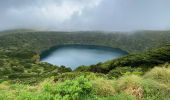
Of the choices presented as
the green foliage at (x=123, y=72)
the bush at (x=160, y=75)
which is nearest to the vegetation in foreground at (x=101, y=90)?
the bush at (x=160, y=75)

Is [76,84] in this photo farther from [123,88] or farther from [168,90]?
[168,90]

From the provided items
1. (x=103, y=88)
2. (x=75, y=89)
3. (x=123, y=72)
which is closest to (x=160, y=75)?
(x=103, y=88)

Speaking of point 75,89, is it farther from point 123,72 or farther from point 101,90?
point 123,72

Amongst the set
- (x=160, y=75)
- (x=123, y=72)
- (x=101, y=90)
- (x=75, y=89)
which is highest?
(x=75, y=89)

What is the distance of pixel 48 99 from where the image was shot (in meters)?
12.6

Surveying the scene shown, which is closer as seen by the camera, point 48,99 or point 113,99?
point 48,99

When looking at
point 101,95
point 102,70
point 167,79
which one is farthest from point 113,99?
point 102,70

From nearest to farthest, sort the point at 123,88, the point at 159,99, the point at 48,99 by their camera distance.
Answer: the point at 48,99 → the point at 159,99 → the point at 123,88

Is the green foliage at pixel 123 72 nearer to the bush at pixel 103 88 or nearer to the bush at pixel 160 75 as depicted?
the bush at pixel 160 75

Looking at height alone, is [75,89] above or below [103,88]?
above

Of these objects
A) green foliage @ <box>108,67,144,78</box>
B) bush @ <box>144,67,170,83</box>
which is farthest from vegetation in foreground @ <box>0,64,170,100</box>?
green foliage @ <box>108,67,144,78</box>

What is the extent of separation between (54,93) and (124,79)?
3574mm

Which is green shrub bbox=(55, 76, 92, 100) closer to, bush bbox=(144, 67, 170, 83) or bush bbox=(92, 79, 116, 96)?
bush bbox=(92, 79, 116, 96)

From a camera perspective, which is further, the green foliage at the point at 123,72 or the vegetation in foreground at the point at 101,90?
the green foliage at the point at 123,72
